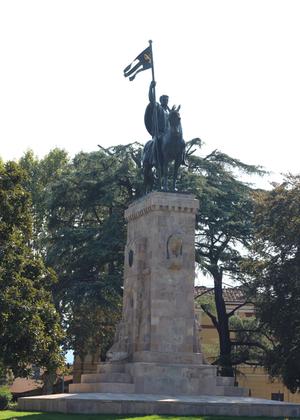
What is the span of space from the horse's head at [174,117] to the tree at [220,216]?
1334cm

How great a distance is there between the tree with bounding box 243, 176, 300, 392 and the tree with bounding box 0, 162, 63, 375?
38.9ft

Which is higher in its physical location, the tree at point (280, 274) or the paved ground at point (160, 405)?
the tree at point (280, 274)

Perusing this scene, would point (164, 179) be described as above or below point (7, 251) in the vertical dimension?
above

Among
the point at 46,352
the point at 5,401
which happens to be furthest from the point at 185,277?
the point at 5,401

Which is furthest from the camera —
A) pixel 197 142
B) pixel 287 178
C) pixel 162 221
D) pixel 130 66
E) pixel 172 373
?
pixel 197 142

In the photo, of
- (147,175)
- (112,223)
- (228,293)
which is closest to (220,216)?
(112,223)

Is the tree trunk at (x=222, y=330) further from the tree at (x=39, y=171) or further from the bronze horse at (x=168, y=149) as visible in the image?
the bronze horse at (x=168, y=149)

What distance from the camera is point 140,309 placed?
30438 millimetres

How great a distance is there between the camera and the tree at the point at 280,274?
38062mm

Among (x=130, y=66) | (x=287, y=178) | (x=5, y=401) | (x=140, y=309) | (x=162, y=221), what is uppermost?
(x=130, y=66)

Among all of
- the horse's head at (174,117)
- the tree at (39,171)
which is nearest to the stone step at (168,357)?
the horse's head at (174,117)

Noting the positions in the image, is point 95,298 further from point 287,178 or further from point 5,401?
point 287,178

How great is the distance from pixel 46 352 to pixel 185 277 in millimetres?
5542

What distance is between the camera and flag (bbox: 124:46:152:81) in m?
33.7
